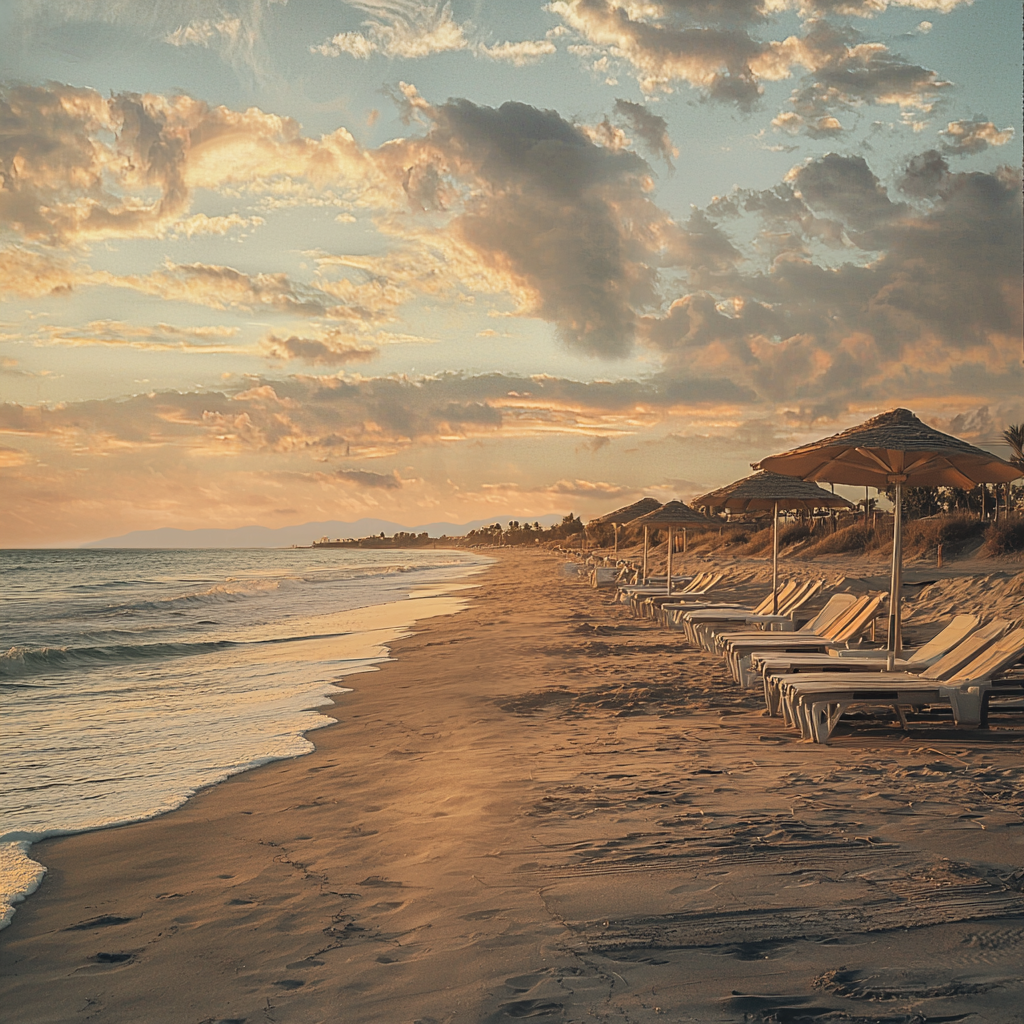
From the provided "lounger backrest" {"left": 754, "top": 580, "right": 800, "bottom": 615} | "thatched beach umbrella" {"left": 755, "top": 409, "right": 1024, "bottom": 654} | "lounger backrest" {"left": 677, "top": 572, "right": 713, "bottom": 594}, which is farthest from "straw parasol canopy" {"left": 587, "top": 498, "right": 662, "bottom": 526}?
"thatched beach umbrella" {"left": 755, "top": 409, "right": 1024, "bottom": 654}

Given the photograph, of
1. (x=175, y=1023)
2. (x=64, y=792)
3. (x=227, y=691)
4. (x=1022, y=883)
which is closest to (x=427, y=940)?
(x=175, y=1023)

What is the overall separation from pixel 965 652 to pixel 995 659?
376 millimetres

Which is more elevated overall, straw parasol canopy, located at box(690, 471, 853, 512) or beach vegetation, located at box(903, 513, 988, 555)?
straw parasol canopy, located at box(690, 471, 853, 512)

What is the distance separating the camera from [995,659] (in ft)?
21.5

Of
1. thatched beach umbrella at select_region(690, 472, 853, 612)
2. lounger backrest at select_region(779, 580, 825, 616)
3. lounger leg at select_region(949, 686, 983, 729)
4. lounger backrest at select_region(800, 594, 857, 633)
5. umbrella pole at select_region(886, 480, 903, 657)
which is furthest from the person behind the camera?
thatched beach umbrella at select_region(690, 472, 853, 612)

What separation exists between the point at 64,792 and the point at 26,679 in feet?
24.8

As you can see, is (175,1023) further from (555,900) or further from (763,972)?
(763,972)

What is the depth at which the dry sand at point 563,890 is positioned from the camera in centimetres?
266

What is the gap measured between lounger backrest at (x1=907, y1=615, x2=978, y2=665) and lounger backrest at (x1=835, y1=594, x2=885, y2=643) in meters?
1.37

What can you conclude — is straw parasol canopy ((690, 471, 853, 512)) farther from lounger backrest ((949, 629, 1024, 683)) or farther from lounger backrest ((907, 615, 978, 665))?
lounger backrest ((949, 629, 1024, 683))

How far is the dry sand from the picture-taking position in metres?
2.66

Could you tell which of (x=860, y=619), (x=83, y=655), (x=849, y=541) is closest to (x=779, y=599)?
(x=860, y=619)

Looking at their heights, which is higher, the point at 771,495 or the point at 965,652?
the point at 771,495

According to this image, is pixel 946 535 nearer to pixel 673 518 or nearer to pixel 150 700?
pixel 673 518
